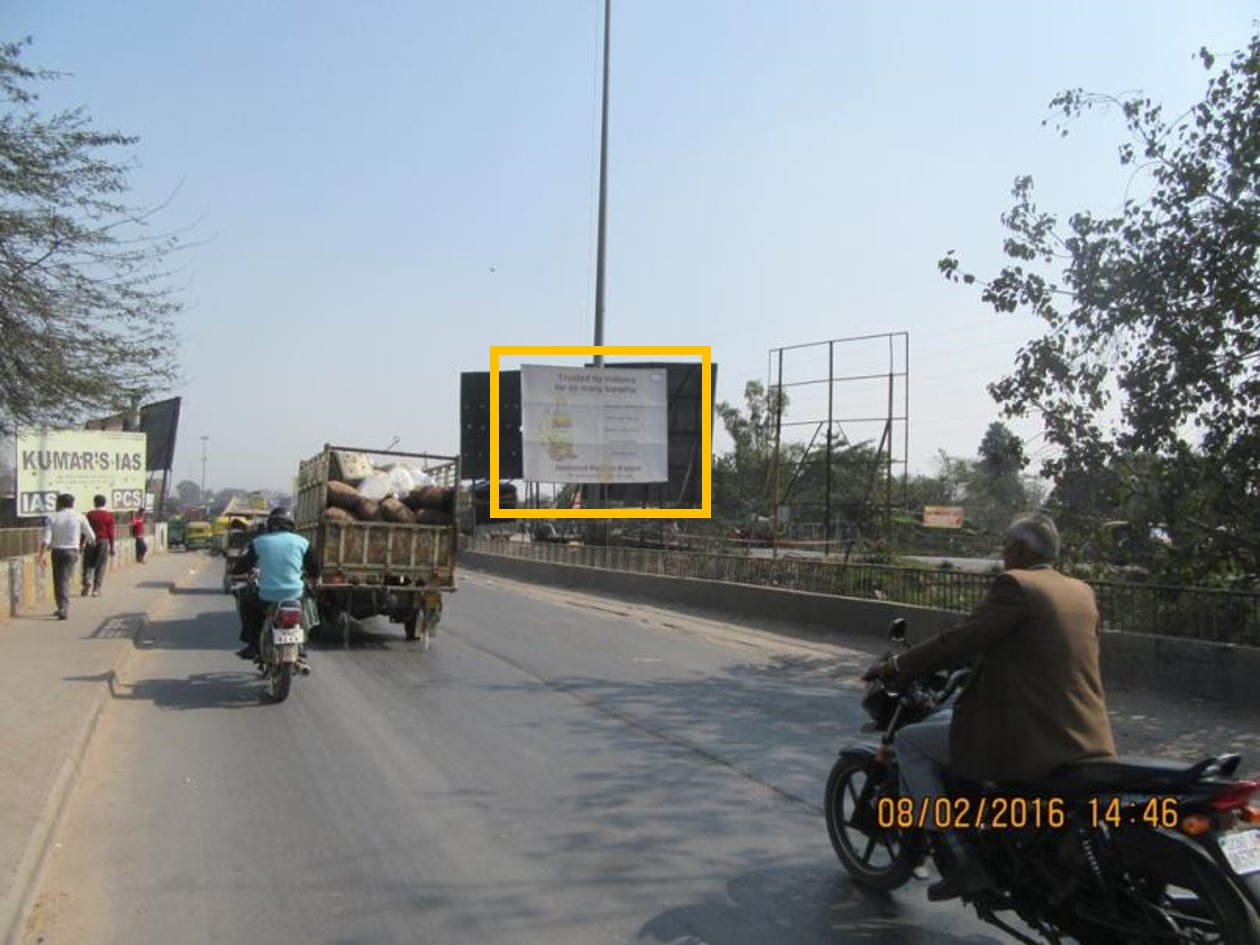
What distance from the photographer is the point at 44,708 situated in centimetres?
795

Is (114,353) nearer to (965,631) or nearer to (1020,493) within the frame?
(965,631)

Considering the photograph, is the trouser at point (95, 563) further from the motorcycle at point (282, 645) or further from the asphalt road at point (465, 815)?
the motorcycle at point (282, 645)

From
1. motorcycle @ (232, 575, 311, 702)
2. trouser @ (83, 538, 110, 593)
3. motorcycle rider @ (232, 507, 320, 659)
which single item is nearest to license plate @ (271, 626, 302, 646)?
motorcycle @ (232, 575, 311, 702)

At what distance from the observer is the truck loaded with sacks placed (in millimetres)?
13758

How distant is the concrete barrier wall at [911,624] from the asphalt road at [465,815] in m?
3.04

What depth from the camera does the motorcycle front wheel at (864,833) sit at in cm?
459

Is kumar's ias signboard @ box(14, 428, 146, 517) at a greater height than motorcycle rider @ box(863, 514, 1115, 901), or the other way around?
kumar's ias signboard @ box(14, 428, 146, 517)

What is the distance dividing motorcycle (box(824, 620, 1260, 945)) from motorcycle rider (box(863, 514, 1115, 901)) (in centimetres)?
9

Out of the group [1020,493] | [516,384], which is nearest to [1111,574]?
[516,384]

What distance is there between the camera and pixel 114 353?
11.4 m

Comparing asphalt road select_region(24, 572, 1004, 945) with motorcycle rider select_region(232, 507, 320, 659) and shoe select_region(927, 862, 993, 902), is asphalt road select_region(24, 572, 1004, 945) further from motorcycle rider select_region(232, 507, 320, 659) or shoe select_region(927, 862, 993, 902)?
motorcycle rider select_region(232, 507, 320, 659)

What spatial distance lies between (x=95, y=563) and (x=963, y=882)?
1834cm

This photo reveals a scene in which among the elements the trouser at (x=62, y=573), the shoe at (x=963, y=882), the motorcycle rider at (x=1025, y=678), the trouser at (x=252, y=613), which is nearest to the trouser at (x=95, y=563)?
the trouser at (x=62, y=573)

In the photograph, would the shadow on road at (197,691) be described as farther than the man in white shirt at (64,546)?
No
